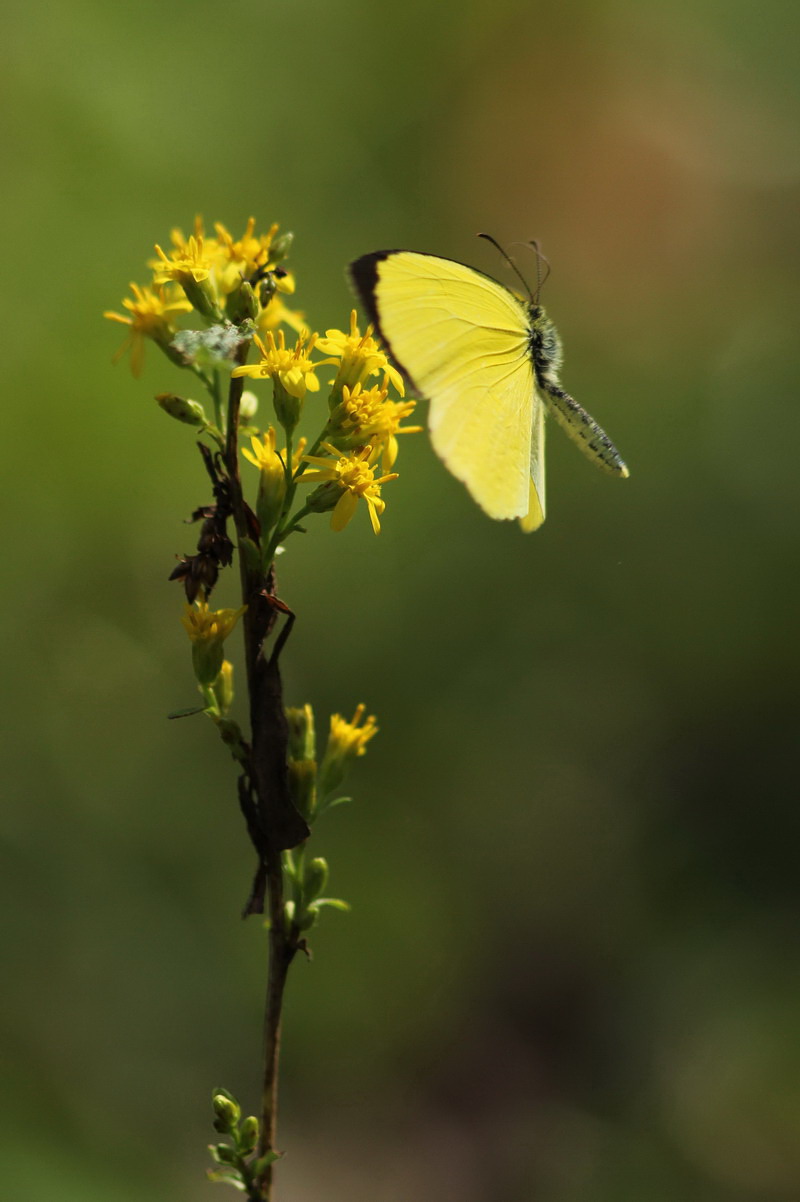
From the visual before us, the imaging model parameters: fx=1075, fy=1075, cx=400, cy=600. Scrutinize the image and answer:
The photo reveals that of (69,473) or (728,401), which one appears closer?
(69,473)

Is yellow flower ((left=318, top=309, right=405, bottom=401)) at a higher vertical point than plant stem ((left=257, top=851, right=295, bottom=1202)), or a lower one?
higher

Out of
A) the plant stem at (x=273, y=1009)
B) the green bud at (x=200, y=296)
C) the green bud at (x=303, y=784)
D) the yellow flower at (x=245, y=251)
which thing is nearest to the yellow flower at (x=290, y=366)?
the green bud at (x=200, y=296)

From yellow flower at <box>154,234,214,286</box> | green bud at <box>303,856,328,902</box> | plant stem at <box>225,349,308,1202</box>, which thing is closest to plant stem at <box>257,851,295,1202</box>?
plant stem at <box>225,349,308,1202</box>

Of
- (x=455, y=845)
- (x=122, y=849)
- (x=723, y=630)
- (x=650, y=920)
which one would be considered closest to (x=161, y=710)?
(x=122, y=849)

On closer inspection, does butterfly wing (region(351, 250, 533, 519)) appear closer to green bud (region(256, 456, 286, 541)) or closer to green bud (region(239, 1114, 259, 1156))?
green bud (region(256, 456, 286, 541))

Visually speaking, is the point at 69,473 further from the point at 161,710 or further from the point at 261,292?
the point at 261,292

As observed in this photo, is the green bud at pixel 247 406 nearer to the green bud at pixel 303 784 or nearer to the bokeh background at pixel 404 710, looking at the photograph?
the green bud at pixel 303 784
